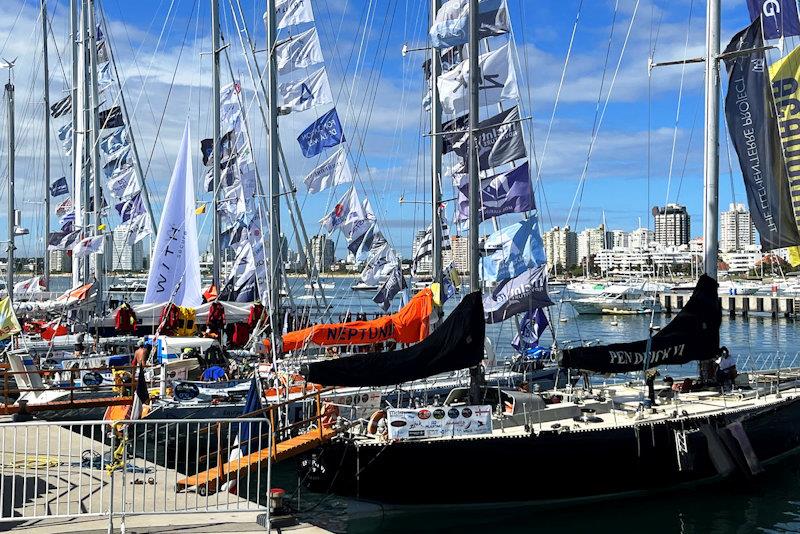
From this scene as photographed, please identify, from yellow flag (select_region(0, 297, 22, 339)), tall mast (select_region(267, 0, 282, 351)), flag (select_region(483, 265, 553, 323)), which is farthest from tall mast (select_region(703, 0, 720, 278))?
yellow flag (select_region(0, 297, 22, 339))

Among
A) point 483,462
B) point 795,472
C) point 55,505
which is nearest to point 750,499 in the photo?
point 795,472

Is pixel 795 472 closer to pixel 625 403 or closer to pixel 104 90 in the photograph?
pixel 625 403

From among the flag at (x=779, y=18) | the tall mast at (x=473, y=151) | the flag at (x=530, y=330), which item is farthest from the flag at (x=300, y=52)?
the flag at (x=779, y=18)

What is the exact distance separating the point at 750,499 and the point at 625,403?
348 cm

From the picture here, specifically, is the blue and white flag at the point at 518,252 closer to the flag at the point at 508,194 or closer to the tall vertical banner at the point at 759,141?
the flag at the point at 508,194

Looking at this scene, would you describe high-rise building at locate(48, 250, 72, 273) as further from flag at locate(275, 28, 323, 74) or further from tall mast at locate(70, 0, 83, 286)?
flag at locate(275, 28, 323, 74)

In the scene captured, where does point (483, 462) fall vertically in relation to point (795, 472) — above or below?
above

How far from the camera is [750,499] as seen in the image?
63.9 ft

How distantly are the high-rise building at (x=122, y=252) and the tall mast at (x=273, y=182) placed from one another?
16.3 m

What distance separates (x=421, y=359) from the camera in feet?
54.4

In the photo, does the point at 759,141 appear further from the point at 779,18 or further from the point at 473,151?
the point at 473,151

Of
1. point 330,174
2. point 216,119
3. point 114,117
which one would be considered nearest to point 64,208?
point 114,117

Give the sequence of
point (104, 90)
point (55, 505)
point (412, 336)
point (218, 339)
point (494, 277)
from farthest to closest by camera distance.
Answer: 1. point (104, 90)
2. point (218, 339)
3. point (494, 277)
4. point (412, 336)
5. point (55, 505)

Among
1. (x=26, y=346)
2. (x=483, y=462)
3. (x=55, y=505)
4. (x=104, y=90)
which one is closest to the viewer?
(x=55, y=505)
